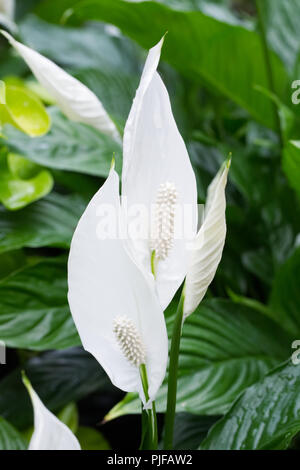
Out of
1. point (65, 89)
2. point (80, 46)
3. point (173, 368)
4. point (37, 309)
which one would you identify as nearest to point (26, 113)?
point (65, 89)

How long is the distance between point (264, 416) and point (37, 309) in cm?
26

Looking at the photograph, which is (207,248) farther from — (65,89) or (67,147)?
(67,147)

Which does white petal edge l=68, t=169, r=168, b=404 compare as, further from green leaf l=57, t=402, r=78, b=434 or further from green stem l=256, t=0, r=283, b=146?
green stem l=256, t=0, r=283, b=146

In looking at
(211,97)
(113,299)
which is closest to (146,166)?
(113,299)

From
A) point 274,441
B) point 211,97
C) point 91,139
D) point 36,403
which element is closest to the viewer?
point 36,403

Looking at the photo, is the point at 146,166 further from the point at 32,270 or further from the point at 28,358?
the point at 28,358

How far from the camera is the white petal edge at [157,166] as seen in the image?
1.31ft

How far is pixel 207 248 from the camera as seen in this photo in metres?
0.39

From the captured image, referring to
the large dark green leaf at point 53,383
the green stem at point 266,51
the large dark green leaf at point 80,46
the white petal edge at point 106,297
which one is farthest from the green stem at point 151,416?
the large dark green leaf at point 80,46

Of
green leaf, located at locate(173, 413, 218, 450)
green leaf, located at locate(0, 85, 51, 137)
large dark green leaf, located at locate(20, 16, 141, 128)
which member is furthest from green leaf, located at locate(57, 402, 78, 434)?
large dark green leaf, located at locate(20, 16, 141, 128)

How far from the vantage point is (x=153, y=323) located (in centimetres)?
39

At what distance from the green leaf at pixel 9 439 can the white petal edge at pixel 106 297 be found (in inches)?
8.0

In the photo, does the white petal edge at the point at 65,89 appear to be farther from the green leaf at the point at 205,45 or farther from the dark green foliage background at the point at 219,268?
the green leaf at the point at 205,45
